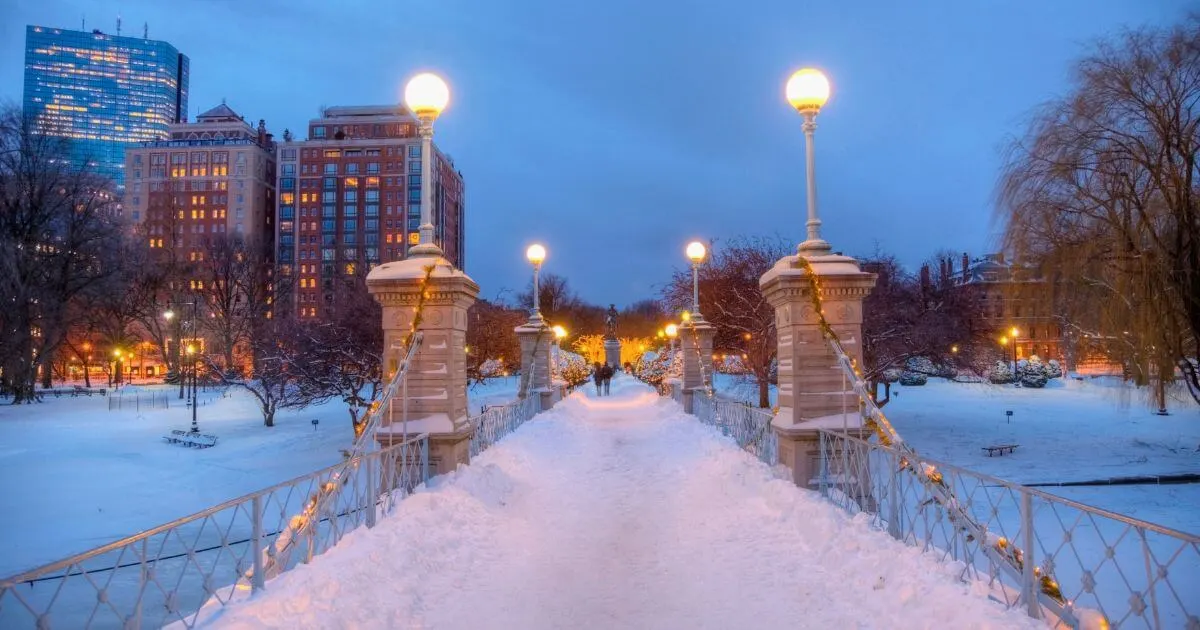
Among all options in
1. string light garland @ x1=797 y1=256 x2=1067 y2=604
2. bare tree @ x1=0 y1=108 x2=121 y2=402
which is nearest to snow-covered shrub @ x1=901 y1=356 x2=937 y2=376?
string light garland @ x1=797 y1=256 x2=1067 y2=604

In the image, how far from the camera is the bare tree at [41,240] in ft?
100

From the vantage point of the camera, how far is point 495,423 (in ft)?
43.3

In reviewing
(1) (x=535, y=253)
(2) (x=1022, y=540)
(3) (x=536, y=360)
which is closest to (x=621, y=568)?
(2) (x=1022, y=540)

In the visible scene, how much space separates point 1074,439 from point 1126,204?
17249 mm

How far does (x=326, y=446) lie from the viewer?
86.5 ft

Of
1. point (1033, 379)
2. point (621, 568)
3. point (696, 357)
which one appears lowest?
point (1033, 379)

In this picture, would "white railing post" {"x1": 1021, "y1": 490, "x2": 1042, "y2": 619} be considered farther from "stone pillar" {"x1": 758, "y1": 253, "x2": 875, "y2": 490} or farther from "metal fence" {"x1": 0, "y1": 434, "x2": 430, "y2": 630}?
"metal fence" {"x1": 0, "y1": 434, "x2": 430, "y2": 630}

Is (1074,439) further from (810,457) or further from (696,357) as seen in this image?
(810,457)

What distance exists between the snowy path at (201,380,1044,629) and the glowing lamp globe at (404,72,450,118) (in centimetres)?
471

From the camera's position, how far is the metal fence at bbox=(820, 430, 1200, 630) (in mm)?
3730

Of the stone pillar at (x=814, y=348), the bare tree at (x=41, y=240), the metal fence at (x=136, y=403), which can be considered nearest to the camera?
the stone pillar at (x=814, y=348)

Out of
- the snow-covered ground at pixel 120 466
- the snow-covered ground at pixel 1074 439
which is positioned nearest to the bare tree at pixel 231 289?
the snow-covered ground at pixel 120 466

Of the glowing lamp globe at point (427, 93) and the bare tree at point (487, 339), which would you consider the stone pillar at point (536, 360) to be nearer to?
the bare tree at point (487, 339)

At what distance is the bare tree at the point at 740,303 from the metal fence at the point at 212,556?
16.7m
